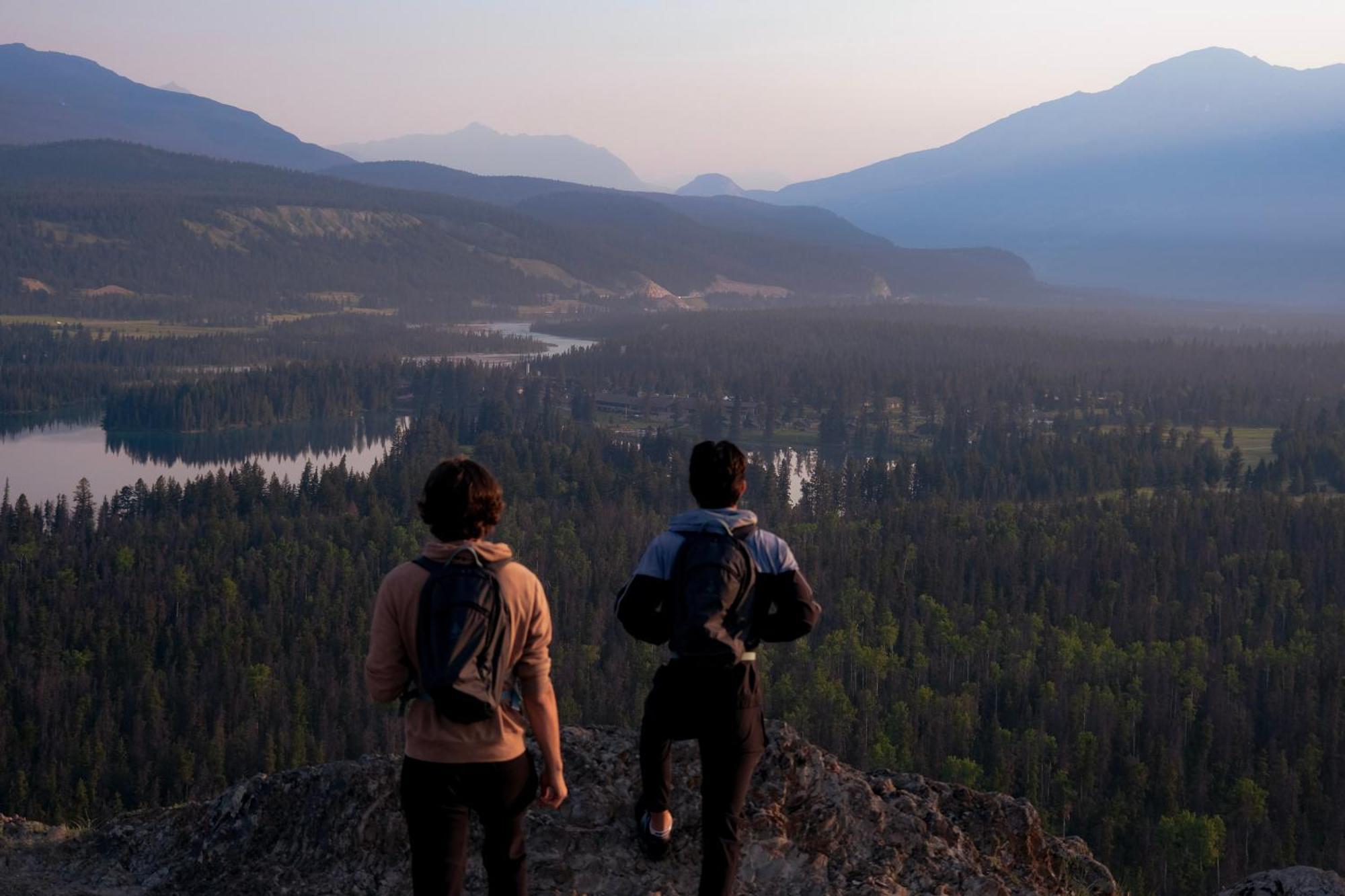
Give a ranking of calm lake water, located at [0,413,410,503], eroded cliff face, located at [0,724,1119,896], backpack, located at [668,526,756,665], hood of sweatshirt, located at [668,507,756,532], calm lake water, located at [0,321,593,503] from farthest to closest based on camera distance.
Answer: calm lake water, located at [0,321,593,503] < calm lake water, located at [0,413,410,503] < eroded cliff face, located at [0,724,1119,896] < hood of sweatshirt, located at [668,507,756,532] < backpack, located at [668,526,756,665]

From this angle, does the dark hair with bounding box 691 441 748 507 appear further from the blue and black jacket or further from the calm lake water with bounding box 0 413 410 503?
the calm lake water with bounding box 0 413 410 503

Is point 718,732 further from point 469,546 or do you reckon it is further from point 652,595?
point 469,546

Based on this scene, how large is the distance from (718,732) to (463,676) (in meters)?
1.98

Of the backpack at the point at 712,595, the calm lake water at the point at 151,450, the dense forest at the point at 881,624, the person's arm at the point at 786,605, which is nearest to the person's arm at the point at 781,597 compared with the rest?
the person's arm at the point at 786,605

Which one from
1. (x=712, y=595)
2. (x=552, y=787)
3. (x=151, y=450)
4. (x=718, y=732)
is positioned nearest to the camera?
(x=552, y=787)

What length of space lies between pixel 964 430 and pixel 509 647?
122m

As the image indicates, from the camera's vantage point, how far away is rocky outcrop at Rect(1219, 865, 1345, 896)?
10.1 metres

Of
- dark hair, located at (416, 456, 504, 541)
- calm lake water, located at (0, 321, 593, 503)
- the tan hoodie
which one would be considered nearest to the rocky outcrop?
the tan hoodie

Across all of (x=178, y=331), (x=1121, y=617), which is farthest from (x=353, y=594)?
(x=178, y=331)

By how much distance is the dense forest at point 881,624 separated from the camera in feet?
141

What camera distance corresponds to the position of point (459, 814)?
25.7ft

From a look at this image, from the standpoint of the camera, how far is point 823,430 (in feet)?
432

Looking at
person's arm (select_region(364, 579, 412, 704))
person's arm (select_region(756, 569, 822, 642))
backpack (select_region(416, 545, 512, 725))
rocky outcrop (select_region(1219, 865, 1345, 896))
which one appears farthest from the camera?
rocky outcrop (select_region(1219, 865, 1345, 896))

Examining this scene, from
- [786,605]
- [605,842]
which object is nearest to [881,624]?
[605,842]
